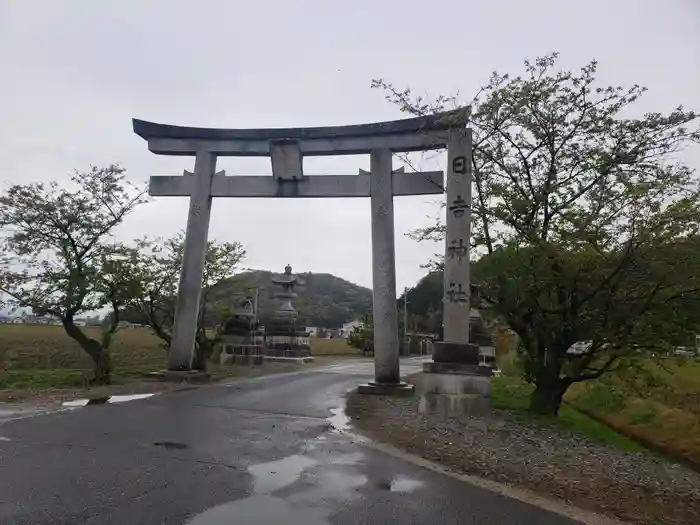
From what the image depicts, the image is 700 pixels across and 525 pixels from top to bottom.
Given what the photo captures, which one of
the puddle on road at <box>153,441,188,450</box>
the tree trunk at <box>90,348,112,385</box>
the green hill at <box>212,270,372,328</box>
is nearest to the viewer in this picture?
the puddle on road at <box>153,441,188,450</box>

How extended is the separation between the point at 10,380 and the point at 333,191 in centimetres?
1071

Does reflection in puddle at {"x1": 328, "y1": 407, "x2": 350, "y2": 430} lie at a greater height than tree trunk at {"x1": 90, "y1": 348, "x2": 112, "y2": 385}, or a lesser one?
lesser

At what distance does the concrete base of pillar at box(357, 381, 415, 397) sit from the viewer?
516 inches

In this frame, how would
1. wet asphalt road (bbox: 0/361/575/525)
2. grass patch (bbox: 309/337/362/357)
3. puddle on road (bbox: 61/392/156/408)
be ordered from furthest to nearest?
1. grass patch (bbox: 309/337/362/357)
2. puddle on road (bbox: 61/392/156/408)
3. wet asphalt road (bbox: 0/361/575/525)

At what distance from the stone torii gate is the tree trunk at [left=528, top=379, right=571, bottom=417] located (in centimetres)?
326

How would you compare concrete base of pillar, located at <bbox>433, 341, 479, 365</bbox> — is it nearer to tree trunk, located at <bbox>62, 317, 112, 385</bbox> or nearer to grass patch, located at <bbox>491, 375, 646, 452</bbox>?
grass patch, located at <bbox>491, 375, 646, 452</bbox>

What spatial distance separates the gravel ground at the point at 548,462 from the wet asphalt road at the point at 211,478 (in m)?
0.62

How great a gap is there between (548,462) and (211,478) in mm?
3972

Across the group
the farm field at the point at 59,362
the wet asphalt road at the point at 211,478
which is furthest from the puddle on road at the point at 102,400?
the farm field at the point at 59,362

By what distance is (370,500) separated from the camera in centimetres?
499

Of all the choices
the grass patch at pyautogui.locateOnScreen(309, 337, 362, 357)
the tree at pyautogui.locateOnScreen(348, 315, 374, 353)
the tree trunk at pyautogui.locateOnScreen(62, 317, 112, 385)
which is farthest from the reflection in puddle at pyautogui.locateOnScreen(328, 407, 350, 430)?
the tree at pyautogui.locateOnScreen(348, 315, 374, 353)

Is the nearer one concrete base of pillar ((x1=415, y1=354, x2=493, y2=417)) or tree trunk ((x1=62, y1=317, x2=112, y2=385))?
concrete base of pillar ((x1=415, y1=354, x2=493, y2=417))

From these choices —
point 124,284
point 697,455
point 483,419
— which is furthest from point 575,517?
point 124,284

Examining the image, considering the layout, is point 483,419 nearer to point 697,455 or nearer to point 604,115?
point 697,455
